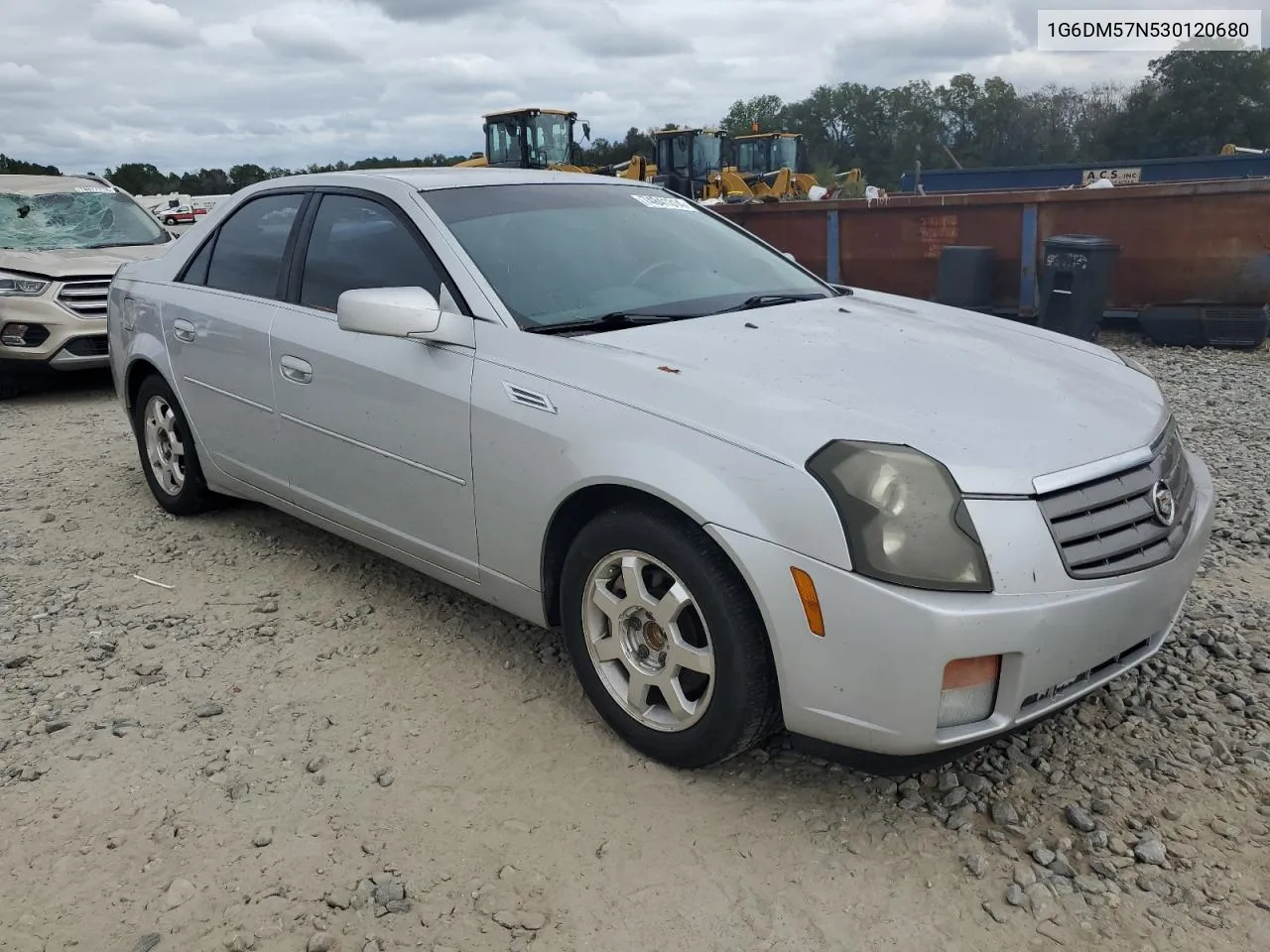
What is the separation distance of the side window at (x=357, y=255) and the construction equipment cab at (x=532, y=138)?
49.9ft

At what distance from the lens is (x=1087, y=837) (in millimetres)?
2502

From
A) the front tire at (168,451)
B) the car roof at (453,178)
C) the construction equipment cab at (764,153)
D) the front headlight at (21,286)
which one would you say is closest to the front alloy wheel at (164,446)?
the front tire at (168,451)

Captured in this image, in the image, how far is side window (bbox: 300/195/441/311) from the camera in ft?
11.4

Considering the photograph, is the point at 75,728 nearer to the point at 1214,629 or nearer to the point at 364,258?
the point at 364,258

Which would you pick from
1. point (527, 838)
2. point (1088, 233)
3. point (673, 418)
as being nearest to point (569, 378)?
point (673, 418)

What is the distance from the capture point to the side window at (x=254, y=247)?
13.5ft

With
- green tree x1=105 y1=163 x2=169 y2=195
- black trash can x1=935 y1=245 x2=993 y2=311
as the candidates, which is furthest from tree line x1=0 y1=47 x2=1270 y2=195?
black trash can x1=935 y1=245 x2=993 y2=311

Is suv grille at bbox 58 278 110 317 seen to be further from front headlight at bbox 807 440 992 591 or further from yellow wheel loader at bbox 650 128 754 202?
yellow wheel loader at bbox 650 128 754 202

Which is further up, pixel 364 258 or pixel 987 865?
pixel 364 258

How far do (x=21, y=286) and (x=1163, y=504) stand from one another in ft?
27.7

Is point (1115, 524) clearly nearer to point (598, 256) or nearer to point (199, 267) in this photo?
point (598, 256)

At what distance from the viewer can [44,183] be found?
9602 mm

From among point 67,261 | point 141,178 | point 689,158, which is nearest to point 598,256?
point 67,261

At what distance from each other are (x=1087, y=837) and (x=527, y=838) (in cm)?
136
